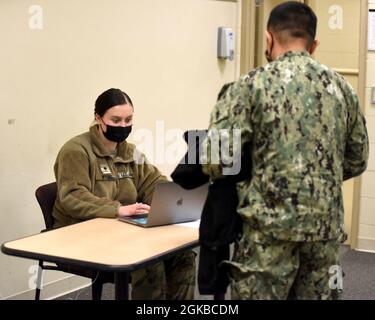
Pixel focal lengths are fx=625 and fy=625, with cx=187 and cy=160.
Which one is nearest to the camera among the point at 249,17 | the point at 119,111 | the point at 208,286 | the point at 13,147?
the point at 208,286

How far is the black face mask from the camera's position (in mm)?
2777

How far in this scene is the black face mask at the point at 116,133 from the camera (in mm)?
2777

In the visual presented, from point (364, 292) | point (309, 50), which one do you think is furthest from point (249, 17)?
point (309, 50)

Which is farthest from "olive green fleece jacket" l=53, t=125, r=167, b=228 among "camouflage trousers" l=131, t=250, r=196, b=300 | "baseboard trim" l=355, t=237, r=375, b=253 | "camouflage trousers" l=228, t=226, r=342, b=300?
"baseboard trim" l=355, t=237, r=375, b=253

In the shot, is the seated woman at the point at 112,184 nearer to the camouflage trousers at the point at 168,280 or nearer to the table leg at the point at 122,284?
the camouflage trousers at the point at 168,280

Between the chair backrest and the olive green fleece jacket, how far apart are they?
0.9 inches

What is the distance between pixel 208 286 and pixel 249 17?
3351 mm

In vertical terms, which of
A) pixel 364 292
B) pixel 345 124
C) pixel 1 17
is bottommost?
pixel 364 292

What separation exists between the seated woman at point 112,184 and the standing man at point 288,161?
813mm

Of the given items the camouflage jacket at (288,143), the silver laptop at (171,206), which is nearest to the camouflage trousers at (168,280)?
the silver laptop at (171,206)

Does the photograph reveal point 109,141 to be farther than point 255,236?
Yes

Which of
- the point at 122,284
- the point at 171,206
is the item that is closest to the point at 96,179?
the point at 171,206

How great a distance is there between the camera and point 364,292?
3641 millimetres

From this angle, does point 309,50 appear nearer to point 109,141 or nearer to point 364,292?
point 109,141
